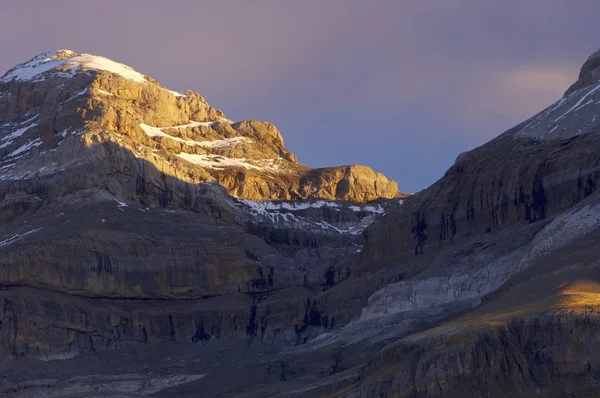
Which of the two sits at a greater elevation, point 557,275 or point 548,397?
point 557,275

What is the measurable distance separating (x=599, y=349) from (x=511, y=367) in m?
9.35

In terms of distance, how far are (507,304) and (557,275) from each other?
19.9ft

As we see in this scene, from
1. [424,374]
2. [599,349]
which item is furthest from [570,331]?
[424,374]

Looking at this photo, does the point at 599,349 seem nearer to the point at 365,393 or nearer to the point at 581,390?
the point at 581,390

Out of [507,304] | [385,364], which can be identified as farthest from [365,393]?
[507,304]

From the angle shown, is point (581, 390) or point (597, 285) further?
point (597, 285)

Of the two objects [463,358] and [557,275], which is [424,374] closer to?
[463,358]

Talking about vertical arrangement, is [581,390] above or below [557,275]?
below

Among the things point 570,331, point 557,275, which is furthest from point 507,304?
point 570,331

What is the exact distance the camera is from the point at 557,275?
198 m

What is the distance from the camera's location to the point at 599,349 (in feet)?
577

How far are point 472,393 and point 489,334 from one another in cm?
665

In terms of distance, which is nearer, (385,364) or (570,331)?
(570,331)

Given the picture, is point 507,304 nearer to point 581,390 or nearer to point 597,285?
point 597,285
